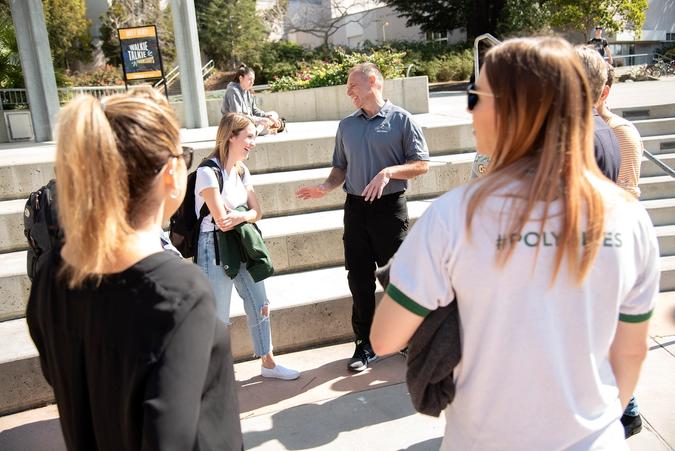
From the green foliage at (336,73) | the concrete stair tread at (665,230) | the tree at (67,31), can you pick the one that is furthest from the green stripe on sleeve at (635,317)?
the tree at (67,31)

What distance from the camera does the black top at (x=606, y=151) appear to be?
2.52 metres

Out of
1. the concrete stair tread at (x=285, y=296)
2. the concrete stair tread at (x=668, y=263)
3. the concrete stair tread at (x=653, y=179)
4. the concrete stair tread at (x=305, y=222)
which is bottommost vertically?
the concrete stair tread at (x=668, y=263)

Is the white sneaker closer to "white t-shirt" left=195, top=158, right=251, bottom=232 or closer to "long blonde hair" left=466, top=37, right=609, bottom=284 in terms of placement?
"white t-shirt" left=195, top=158, right=251, bottom=232

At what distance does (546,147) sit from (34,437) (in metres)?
3.47

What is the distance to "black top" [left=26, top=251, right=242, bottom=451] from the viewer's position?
4.20 ft

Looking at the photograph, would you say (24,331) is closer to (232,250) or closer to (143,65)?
(232,250)

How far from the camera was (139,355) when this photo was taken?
1.29 meters

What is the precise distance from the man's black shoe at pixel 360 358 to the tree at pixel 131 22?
86.5 feet

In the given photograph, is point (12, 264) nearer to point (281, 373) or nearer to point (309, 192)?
point (281, 373)

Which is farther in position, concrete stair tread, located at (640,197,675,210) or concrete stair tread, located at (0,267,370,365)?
concrete stair tread, located at (640,197,675,210)

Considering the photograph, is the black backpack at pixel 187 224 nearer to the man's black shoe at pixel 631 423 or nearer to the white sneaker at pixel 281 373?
the white sneaker at pixel 281 373

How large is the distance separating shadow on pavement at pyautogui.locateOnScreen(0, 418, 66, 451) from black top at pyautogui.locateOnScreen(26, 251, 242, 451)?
2281 mm

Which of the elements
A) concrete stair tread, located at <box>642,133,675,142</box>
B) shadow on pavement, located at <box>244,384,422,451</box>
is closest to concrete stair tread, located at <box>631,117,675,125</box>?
concrete stair tread, located at <box>642,133,675,142</box>

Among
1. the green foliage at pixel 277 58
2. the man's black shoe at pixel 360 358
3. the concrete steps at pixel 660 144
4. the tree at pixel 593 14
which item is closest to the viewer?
the man's black shoe at pixel 360 358
